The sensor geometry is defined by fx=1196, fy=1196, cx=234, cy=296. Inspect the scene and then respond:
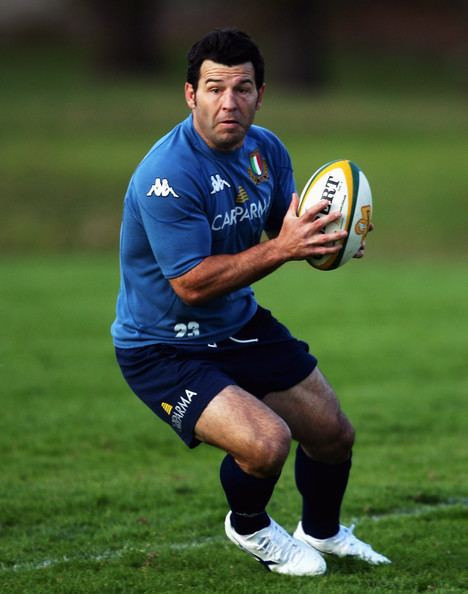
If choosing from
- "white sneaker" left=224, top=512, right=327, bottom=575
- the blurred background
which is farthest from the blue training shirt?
the blurred background

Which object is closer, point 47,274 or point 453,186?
point 47,274

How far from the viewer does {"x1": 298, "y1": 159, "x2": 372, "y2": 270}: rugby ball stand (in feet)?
17.7

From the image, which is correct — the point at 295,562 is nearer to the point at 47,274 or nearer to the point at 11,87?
the point at 47,274

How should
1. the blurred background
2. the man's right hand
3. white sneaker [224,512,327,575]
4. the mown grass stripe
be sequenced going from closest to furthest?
the man's right hand < white sneaker [224,512,327,575] < the mown grass stripe < the blurred background

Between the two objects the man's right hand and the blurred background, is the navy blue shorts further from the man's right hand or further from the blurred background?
the blurred background

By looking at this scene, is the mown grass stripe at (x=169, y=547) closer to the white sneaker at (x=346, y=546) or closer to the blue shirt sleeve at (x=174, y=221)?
the white sneaker at (x=346, y=546)

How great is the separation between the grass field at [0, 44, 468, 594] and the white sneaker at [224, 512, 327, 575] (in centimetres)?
7

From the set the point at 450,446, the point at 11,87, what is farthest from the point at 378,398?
the point at 11,87

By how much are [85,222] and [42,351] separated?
1206 centimetres

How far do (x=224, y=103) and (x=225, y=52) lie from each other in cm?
23

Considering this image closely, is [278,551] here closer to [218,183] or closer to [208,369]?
[208,369]

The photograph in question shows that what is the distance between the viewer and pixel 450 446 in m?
8.84

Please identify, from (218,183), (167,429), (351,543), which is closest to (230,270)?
(218,183)

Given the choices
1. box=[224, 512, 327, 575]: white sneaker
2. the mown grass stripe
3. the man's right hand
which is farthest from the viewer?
the mown grass stripe
